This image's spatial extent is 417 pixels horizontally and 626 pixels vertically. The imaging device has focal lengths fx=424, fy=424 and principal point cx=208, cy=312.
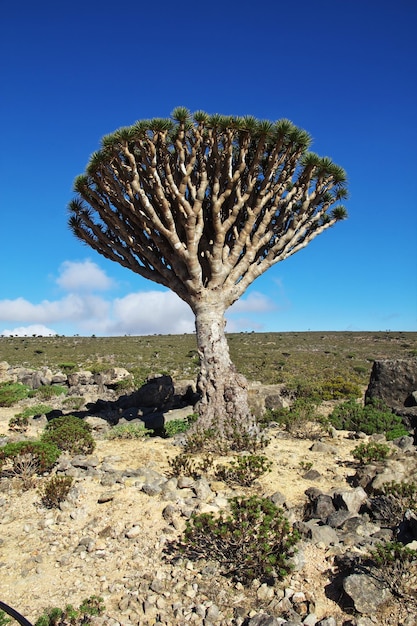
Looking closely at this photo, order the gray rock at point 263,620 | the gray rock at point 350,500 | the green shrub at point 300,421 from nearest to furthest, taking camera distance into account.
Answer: the gray rock at point 263,620 → the gray rock at point 350,500 → the green shrub at point 300,421

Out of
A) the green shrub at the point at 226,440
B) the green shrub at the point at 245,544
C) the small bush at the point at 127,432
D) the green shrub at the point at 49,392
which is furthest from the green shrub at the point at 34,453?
the green shrub at the point at 49,392

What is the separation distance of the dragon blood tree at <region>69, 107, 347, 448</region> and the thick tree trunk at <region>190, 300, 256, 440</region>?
23 mm

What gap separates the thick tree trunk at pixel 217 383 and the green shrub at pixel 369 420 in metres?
2.77

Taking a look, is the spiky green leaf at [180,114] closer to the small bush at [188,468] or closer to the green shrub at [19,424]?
the small bush at [188,468]

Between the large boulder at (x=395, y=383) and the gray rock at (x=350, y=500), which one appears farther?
the large boulder at (x=395, y=383)

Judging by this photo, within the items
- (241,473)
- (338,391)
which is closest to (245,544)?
(241,473)

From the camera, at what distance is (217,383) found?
965 cm

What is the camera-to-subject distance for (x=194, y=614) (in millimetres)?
3748

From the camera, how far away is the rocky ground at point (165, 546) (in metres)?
3.75

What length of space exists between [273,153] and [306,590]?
8508mm

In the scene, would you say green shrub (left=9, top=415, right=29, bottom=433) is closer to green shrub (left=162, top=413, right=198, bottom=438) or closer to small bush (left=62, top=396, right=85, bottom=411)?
green shrub (left=162, top=413, right=198, bottom=438)

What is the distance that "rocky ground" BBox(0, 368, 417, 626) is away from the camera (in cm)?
375

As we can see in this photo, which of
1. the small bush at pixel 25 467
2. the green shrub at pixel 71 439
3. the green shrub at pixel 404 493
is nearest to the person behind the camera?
the green shrub at pixel 404 493

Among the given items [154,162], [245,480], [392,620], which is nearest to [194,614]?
[392,620]
